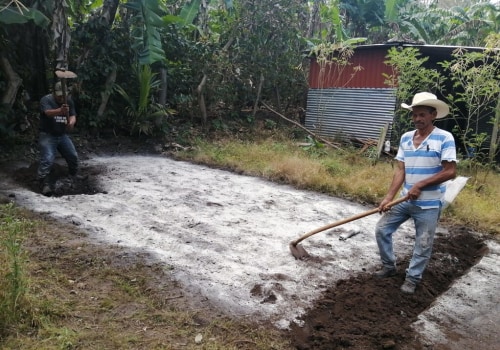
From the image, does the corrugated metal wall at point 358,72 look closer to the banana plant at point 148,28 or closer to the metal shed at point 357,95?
the metal shed at point 357,95

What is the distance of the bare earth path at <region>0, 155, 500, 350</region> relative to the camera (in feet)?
9.82

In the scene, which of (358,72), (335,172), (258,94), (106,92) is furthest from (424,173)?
(258,94)

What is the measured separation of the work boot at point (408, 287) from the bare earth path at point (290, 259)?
0.22 feet

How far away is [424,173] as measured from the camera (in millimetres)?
3365

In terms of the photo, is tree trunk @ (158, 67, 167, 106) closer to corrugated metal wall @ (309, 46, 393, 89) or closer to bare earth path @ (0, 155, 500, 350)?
bare earth path @ (0, 155, 500, 350)

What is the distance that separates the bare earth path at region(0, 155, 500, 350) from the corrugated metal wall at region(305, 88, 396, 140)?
15.6 feet

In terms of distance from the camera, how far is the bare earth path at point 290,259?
→ 2992 millimetres

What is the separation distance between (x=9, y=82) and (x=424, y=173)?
741cm

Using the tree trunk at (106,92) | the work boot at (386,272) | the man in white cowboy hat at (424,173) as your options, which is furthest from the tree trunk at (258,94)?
the work boot at (386,272)

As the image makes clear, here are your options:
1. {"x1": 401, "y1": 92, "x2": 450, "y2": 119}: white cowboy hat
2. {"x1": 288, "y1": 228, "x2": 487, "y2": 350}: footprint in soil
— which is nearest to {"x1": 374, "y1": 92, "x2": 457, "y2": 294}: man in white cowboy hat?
{"x1": 401, "y1": 92, "x2": 450, "y2": 119}: white cowboy hat

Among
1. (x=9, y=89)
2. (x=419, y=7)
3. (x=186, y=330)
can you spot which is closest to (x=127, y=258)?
(x=186, y=330)

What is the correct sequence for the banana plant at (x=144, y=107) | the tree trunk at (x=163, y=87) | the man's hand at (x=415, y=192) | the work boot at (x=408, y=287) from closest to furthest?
the man's hand at (x=415, y=192) → the work boot at (x=408, y=287) → the banana plant at (x=144, y=107) → the tree trunk at (x=163, y=87)

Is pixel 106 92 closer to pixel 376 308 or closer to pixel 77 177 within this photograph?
pixel 77 177

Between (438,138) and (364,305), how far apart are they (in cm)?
155
